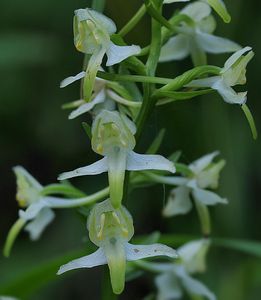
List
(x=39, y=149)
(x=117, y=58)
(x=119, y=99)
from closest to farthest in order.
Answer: (x=117, y=58) → (x=119, y=99) → (x=39, y=149)

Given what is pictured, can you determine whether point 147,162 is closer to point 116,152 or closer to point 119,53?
point 116,152

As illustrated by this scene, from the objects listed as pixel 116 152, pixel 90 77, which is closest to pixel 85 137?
pixel 116 152

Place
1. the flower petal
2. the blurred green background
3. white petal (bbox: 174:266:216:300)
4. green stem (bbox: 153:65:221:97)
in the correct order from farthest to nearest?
the blurred green background → white petal (bbox: 174:266:216:300) → green stem (bbox: 153:65:221:97) → the flower petal

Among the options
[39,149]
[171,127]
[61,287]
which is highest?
[171,127]

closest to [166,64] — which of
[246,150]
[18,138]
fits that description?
[246,150]

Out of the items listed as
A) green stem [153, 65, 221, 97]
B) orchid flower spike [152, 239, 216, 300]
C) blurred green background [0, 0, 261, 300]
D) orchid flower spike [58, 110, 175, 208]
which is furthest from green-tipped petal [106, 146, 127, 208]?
blurred green background [0, 0, 261, 300]

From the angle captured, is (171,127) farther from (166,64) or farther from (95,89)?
(95,89)

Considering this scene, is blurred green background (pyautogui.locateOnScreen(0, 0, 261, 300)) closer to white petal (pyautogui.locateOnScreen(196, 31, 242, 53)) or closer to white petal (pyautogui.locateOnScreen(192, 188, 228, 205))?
white petal (pyautogui.locateOnScreen(192, 188, 228, 205))
